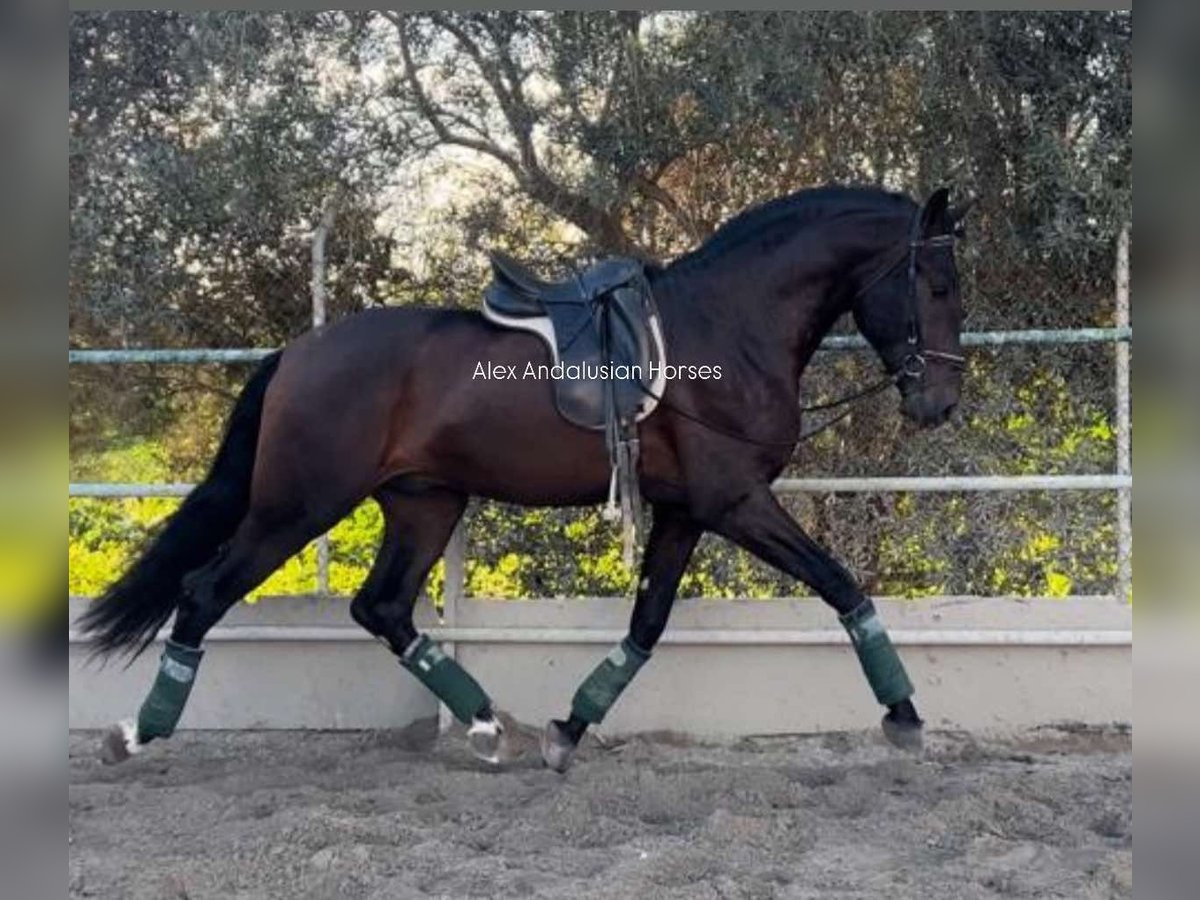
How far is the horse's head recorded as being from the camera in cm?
409

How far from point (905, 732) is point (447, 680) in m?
1.69

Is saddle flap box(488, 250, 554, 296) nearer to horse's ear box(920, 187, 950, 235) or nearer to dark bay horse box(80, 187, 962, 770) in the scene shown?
dark bay horse box(80, 187, 962, 770)

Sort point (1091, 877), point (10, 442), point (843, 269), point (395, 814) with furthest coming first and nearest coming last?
point (843, 269) < point (395, 814) < point (1091, 877) < point (10, 442)

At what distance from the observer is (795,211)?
4336 millimetres

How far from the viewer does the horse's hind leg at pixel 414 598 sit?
4.47 meters

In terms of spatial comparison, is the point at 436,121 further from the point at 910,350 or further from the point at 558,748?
the point at 558,748

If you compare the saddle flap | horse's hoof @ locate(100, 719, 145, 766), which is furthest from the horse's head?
horse's hoof @ locate(100, 719, 145, 766)

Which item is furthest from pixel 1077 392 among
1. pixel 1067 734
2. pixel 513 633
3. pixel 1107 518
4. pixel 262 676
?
pixel 262 676

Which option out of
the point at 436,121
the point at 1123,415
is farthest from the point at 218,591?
the point at 1123,415

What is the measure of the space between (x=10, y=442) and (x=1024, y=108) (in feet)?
17.0

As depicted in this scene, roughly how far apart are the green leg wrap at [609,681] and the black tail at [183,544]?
1.48m

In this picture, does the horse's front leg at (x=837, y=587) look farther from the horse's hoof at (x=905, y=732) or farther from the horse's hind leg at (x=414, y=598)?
the horse's hind leg at (x=414, y=598)

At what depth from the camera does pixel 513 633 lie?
16.2 feet

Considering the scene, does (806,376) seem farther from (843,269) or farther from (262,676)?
(262,676)
